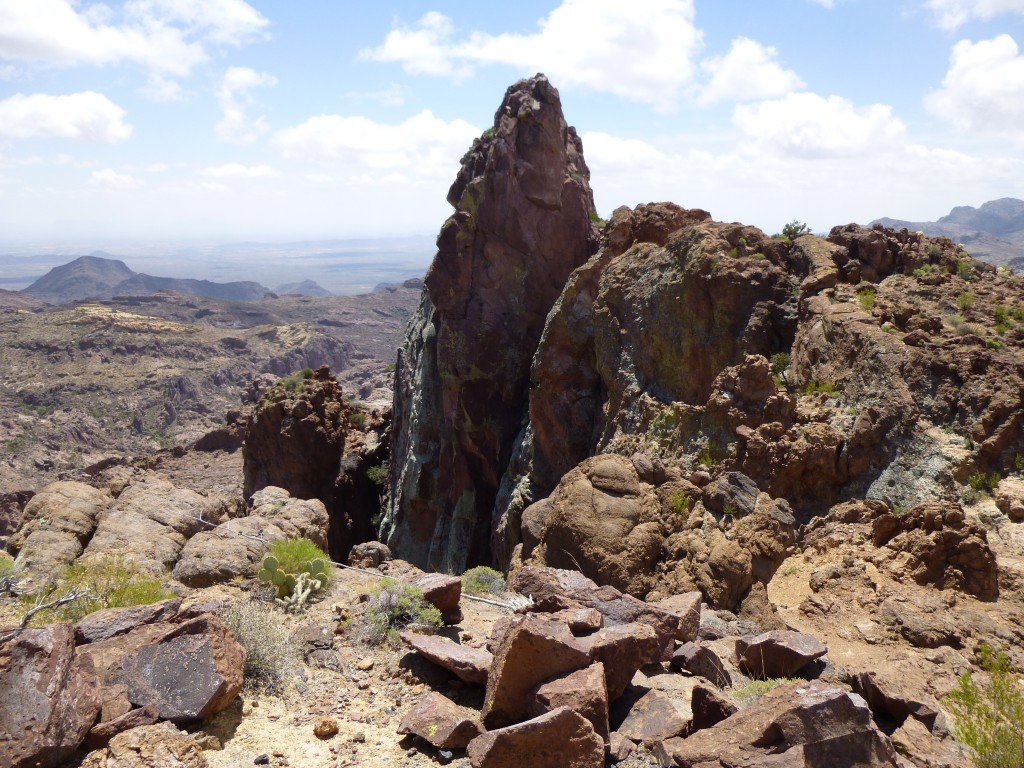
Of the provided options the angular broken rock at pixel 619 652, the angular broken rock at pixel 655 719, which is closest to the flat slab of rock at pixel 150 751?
the angular broken rock at pixel 619 652

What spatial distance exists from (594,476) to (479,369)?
18.6 meters

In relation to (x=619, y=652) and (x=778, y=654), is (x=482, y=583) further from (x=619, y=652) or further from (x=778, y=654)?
(x=619, y=652)

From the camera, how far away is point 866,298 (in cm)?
1411

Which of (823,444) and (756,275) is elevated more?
(756,275)

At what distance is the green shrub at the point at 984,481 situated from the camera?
34.4ft

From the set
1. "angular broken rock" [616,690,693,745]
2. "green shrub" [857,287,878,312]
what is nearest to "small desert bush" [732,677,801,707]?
"angular broken rock" [616,690,693,745]

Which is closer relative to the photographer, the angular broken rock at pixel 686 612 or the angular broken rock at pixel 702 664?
the angular broken rock at pixel 702 664

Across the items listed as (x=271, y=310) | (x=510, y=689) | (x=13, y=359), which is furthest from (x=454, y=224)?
(x=271, y=310)

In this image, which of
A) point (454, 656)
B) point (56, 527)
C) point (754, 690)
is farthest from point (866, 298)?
point (56, 527)

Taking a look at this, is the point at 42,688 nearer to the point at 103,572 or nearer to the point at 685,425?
the point at 103,572

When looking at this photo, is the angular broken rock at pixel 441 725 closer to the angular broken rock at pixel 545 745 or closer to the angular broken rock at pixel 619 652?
the angular broken rock at pixel 545 745

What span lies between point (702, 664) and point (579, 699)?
7.19 ft

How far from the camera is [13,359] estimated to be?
247 ft

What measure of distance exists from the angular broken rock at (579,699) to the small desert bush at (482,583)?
4.70 meters
